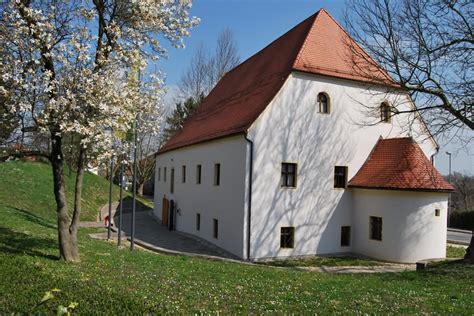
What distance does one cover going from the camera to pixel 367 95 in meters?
21.2

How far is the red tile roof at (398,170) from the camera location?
18.5m

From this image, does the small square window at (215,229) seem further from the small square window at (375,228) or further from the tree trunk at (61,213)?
the tree trunk at (61,213)

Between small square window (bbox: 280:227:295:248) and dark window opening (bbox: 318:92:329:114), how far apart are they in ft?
18.7

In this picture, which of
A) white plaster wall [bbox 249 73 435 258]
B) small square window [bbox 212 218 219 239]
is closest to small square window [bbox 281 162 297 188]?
white plaster wall [bbox 249 73 435 258]

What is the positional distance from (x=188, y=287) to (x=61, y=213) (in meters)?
4.16

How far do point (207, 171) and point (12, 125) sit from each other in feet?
44.5

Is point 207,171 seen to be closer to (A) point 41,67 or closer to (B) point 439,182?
(B) point 439,182

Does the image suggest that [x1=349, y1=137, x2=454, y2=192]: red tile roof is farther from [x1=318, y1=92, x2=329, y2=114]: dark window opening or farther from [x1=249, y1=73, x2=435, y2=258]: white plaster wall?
[x1=318, y1=92, x2=329, y2=114]: dark window opening

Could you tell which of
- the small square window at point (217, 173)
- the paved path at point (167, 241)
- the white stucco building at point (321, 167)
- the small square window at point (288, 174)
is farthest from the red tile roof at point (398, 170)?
the paved path at point (167, 241)

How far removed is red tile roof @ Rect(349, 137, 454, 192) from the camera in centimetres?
1848

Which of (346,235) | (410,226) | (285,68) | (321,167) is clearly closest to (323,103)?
(285,68)

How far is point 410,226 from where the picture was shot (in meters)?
18.4

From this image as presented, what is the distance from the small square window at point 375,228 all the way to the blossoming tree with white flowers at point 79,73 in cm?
1263

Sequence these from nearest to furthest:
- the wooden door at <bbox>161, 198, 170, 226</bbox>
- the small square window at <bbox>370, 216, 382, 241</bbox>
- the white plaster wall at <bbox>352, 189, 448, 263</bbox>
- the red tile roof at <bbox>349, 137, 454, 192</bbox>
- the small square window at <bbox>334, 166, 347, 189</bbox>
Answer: the white plaster wall at <bbox>352, 189, 448, 263</bbox>
the red tile roof at <bbox>349, 137, 454, 192</bbox>
the small square window at <bbox>370, 216, 382, 241</bbox>
the small square window at <bbox>334, 166, 347, 189</bbox>
the wooden door at <bbox>161, 198, 170, 226</bbox>
